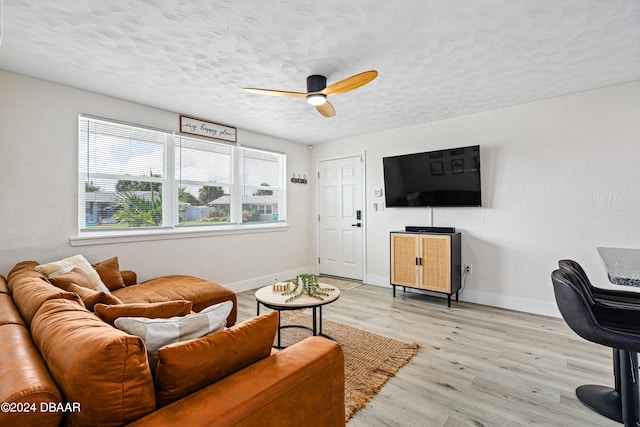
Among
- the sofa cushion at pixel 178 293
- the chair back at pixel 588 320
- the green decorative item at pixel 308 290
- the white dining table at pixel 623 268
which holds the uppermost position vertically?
the white dining table at pixel 623 268

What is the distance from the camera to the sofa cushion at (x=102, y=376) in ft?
2.75

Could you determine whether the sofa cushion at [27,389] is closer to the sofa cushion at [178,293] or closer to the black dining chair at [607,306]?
the sofa cushion at [178,293]

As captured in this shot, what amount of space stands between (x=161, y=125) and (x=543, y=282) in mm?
4882

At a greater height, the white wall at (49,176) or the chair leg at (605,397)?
the white wall at (49,176)

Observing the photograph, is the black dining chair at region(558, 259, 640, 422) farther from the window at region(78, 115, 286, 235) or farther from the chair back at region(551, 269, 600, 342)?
the window at region(78, 115, 286, 235)

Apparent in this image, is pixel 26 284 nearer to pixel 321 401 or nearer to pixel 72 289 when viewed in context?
pixel 72 289

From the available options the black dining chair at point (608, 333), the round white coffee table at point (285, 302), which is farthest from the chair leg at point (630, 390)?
the round white coffee table at point (285, 302)

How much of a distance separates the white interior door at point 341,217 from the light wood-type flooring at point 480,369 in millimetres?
1554

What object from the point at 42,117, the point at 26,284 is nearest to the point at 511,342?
the point at 26,284

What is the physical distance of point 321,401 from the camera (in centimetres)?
125

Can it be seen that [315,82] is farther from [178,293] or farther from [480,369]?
[480,369]

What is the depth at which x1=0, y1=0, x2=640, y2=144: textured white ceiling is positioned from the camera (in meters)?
1.94

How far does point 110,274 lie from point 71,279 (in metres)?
0.73

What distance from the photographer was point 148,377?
943 mm
